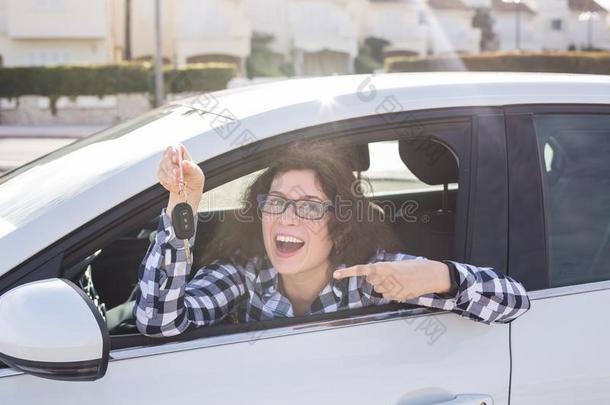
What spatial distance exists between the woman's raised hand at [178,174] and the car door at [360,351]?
0.05 m

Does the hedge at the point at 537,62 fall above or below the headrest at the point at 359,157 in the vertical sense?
above

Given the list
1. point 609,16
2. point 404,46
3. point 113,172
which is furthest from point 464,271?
A: point 609,16

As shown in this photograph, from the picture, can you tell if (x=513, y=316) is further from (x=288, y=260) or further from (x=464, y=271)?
(x=288, y=260)

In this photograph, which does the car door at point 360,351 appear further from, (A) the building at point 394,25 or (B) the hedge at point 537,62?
(A) the building at point 394,25

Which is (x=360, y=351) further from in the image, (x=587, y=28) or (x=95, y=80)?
(x=587, y=28)

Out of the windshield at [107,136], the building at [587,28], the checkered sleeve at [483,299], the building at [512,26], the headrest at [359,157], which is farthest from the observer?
the building at [587,28]

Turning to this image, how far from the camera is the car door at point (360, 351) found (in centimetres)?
151

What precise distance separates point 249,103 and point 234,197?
0.57m

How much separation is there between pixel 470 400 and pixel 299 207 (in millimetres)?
646

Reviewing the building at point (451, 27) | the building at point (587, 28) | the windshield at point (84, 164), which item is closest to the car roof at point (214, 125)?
the windshield at point (84, 164)

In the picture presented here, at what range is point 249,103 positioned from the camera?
6.19 feet

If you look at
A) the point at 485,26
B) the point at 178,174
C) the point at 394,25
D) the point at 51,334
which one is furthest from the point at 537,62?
the point at 51,334

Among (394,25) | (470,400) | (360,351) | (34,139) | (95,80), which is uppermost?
(394,25)

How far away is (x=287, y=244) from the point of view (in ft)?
6.25
